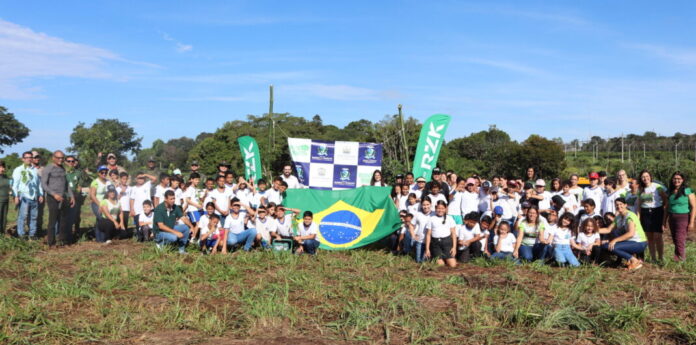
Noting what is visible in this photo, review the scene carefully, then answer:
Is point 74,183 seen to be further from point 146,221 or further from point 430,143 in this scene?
point 430,143

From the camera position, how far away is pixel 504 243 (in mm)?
7465

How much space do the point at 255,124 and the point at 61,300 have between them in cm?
3615

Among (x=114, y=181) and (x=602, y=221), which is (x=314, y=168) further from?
(x=602, y=221)

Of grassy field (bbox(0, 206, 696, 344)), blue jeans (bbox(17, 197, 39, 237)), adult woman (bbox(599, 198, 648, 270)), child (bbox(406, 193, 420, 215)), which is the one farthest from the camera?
blue jeans (bbox(17, 197, 39, 237))

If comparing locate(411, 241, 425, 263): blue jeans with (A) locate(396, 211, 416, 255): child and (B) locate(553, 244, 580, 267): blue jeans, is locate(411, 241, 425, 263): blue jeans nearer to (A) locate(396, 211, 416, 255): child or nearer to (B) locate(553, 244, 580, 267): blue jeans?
(A) locate(396, 211, 416, 255): child

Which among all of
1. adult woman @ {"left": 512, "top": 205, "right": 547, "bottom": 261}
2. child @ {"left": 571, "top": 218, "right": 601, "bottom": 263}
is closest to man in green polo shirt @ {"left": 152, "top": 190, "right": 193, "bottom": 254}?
adult woman @ {"left": 512, "top": 205, "right": 547, "bottom": 261}

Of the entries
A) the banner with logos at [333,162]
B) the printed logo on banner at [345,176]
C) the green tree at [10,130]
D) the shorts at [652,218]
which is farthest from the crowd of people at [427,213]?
the green tree at [10,130]

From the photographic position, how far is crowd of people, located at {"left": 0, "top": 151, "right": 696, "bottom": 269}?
7.26m

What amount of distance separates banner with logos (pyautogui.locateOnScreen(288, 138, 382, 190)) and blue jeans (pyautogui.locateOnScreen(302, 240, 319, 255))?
10.4ft

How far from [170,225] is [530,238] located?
5372 millimetres

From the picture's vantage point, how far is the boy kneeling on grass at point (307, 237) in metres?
7.98

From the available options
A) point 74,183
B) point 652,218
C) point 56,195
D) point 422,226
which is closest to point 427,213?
point 422,226

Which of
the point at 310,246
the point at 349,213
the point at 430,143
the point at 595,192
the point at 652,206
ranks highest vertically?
the point at 430,143

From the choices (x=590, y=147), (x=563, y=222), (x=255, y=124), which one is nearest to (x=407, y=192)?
(x=563, y=222)
